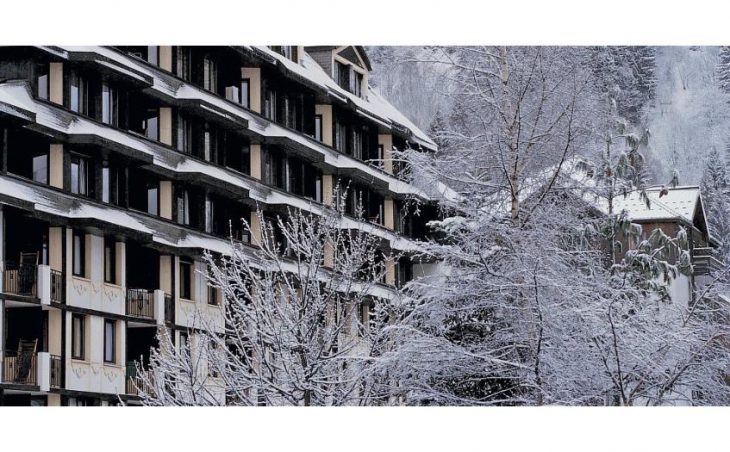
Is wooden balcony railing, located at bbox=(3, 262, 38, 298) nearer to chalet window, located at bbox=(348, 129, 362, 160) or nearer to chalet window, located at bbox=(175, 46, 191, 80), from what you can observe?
chalet window, located at bbox=(175, 46, 191, 80)

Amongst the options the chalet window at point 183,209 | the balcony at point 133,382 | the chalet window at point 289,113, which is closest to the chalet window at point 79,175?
the chalet window at point 183,209

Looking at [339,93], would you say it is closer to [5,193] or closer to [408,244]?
[408,244]

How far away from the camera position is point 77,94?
1219 cm

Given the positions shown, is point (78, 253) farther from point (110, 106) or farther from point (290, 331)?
point (290, 331)

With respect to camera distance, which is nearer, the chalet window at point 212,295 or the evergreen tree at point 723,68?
the evergreen tree at point 723,68

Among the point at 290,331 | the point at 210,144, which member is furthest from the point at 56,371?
the point at 210,144

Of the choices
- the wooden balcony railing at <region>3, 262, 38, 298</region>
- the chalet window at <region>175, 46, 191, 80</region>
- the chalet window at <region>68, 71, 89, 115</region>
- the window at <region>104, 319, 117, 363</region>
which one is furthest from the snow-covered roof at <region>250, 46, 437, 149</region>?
the wooden balcony railing at <region>3, 262, 38, 298</region>

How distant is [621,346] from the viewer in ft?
37.3

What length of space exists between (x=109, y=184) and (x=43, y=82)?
93cm

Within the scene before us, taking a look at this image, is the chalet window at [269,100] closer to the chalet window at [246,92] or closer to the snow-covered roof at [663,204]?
the chalet window at [246,92]

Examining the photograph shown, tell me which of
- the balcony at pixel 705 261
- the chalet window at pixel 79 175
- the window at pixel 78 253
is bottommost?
the balcony at pixel 705 261

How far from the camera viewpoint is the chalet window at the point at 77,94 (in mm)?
12125

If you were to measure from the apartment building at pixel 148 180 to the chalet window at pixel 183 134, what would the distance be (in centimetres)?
1
